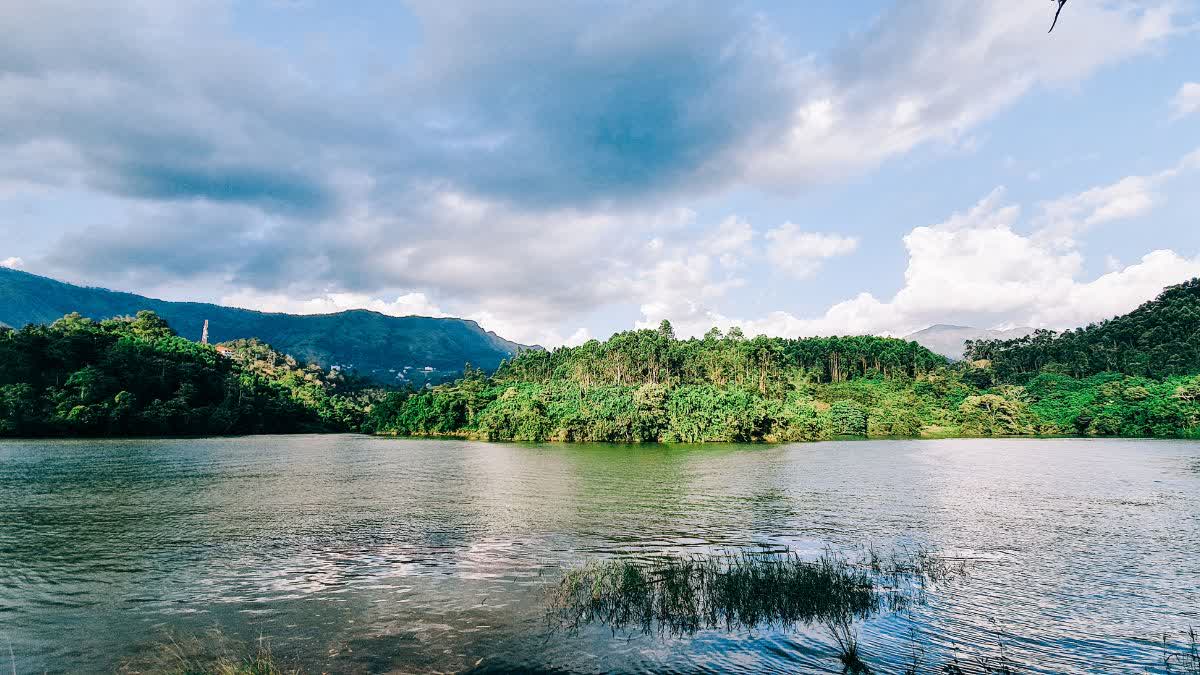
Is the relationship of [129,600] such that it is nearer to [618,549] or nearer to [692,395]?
[618,549]

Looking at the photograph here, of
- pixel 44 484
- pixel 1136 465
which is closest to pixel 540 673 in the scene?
pixel 44 484

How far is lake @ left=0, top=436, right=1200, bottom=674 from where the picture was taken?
13.9m

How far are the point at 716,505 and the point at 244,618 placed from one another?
90.0 feet

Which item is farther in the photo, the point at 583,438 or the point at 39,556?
the point at 583,438

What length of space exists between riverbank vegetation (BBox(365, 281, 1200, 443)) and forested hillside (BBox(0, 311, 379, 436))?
3509 cm

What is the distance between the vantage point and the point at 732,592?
58.2 feet

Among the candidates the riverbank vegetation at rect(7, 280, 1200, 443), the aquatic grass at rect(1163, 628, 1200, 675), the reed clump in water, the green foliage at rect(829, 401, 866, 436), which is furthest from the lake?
the green foliage at rect(829, 401, 866, 436)

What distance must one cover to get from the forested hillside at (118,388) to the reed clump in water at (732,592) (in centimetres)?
14181

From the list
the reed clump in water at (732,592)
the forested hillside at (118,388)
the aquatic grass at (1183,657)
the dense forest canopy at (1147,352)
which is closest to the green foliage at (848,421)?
the dense forest canopy at (1147,352)

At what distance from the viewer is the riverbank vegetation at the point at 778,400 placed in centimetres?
11738

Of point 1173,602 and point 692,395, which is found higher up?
point 692,395

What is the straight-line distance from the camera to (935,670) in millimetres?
12344

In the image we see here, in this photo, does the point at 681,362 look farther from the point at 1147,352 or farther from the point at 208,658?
the point at 208,658

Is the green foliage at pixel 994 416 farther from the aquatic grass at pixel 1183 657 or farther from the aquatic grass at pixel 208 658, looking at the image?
the aquatic grass at pixel 208 658
